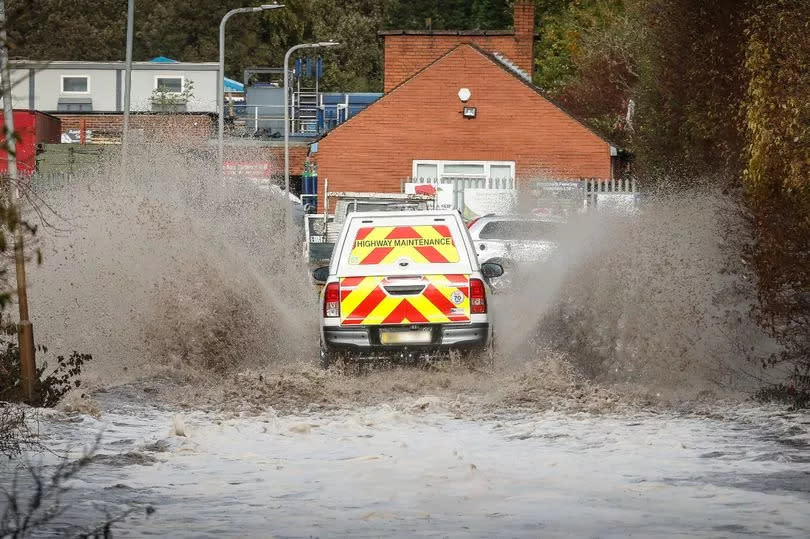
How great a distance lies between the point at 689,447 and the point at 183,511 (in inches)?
154

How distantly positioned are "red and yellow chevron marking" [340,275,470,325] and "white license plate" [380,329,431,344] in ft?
0.28

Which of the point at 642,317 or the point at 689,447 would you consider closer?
the point at 689,447

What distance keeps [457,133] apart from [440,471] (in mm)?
38565

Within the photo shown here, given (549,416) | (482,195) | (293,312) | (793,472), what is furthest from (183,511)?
(482,195)

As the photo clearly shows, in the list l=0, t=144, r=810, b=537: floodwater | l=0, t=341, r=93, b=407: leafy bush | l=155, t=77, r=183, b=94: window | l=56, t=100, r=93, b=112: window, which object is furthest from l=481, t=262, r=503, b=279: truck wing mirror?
l=56, t=100, r=93, b=112: window

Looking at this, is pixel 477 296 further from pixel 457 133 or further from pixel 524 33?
pixel 524 33

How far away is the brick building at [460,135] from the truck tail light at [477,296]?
3270 centimetres

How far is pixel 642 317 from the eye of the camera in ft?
50.9

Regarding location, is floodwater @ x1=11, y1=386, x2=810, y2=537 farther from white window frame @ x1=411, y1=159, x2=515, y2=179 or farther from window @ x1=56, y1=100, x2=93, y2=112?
window @ x1=56, y1=100, x2=93, y2=112

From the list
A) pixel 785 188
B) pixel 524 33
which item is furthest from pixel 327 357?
pixel 524 33

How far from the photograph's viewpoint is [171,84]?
68375mm

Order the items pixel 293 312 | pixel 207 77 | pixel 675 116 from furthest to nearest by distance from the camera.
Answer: pixel 207 77 → pixel 675 116 → pixel 293 312

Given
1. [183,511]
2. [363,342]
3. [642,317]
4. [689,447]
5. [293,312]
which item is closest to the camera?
[183,511]

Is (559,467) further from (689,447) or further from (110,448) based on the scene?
(110,448)
